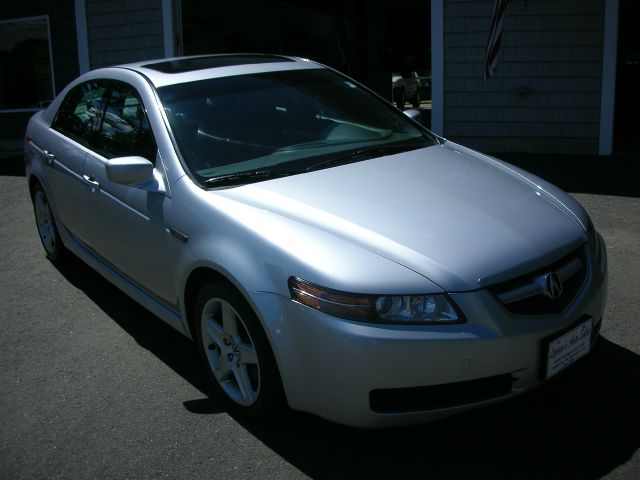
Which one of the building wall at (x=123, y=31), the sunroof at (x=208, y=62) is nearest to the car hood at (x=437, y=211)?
the sunroof at (x=208, y=62)

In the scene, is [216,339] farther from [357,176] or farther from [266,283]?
[357,176]

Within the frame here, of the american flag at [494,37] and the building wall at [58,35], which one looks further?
the building wall at [58,35]

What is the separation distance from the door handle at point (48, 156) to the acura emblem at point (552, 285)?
361 centimetres

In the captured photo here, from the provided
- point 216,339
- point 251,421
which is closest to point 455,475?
point 251,421

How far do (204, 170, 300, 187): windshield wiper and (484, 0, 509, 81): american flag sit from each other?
5.11m

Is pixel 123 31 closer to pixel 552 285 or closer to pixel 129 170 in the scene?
pixel 129 170

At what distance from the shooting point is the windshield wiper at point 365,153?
381 centimetres

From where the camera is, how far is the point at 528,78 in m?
9.66

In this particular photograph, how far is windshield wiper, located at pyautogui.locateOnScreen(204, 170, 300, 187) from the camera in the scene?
359 cm

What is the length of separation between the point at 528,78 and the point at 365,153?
6.39 metres

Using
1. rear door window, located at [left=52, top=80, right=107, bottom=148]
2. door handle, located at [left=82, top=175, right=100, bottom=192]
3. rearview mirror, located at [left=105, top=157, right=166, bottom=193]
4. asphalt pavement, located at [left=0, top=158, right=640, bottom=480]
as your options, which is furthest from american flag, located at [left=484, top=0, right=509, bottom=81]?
rearview mirror, located at [left=105, top=157, right=166, bottom=193]

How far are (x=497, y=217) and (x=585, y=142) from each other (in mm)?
6894

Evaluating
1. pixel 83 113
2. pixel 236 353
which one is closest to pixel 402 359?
pixel 236 353

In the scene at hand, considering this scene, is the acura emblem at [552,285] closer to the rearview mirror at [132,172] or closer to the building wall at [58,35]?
the rearview mirror at [132,172]
